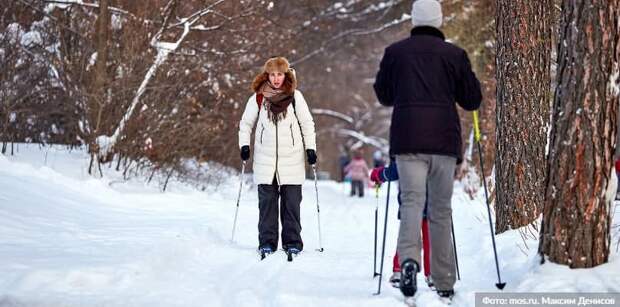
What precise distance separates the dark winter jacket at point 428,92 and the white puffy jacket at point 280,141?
105 inches

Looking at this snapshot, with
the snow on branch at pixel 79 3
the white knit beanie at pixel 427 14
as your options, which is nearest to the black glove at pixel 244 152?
the white knit beanie at pixel 427 14

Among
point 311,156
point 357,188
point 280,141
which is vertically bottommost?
point 357,188

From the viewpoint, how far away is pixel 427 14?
519cm

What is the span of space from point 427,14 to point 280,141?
2894mm

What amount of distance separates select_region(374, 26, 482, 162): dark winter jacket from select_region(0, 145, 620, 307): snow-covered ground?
0.99 m

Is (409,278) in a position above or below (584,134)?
below

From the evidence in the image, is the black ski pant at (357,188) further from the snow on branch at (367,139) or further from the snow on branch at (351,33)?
the snow on branch at (367,139)

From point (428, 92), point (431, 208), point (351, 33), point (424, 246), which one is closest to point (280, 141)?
point (424, 246)

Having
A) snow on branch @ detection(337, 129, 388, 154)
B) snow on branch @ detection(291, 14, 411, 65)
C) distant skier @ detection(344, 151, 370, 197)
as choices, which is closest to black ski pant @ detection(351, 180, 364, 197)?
distant skier @ detection(344, 151, 370, 197)

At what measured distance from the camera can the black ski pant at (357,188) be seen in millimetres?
22750

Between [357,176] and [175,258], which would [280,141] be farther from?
[357,176]

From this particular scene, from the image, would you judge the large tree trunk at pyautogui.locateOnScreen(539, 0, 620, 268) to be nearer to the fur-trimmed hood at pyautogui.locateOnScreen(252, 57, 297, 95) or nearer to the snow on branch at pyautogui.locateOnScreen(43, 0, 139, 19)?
the fur-trimmed hood at pyautogui.locateOnScreen(252, 57, 297, 95)

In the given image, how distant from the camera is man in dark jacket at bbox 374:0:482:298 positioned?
5055mm

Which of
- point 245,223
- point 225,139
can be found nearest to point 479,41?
point 225,139
